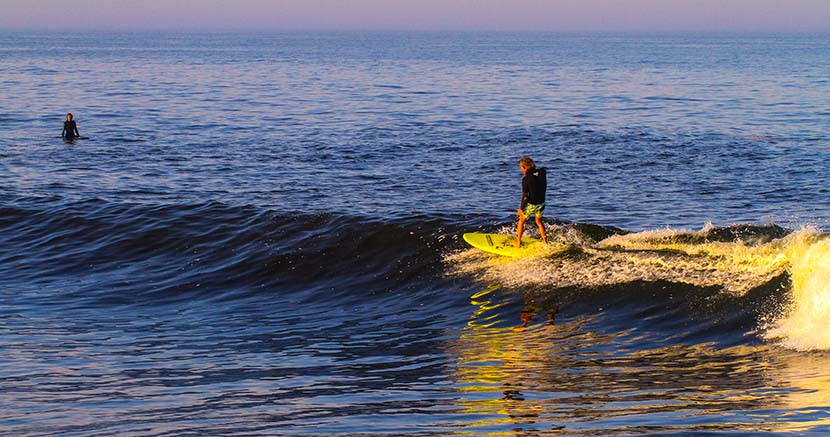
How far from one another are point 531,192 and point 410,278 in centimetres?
258

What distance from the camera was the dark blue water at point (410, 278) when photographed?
9.34 metres

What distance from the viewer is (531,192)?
1684cm

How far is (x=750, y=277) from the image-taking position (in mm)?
14391

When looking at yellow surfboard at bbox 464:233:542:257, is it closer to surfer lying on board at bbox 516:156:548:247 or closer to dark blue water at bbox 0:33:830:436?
surfer lying on board at bbox 516:156:548:247

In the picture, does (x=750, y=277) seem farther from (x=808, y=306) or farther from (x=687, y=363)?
(x=687, y=363)

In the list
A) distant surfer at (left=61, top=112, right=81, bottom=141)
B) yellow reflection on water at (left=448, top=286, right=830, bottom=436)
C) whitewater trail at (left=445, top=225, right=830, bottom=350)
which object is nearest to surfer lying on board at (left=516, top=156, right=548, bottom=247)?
whitewater trail at (left=445, top=225, right=830, bottom=350)

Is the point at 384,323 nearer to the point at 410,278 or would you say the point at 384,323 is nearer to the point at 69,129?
the point at 410,278

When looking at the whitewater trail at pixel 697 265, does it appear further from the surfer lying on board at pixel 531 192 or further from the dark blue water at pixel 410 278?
the surfer lying on board at pixel 531 192

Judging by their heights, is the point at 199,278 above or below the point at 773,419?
below

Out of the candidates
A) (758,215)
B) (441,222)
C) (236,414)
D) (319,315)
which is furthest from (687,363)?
(758,215)

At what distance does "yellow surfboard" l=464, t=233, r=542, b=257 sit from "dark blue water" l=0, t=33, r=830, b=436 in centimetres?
25

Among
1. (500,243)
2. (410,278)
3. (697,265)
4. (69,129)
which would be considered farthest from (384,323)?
(69,129)

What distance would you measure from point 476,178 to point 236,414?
18.5 m

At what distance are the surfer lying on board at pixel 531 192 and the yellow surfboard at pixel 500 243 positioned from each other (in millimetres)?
139
